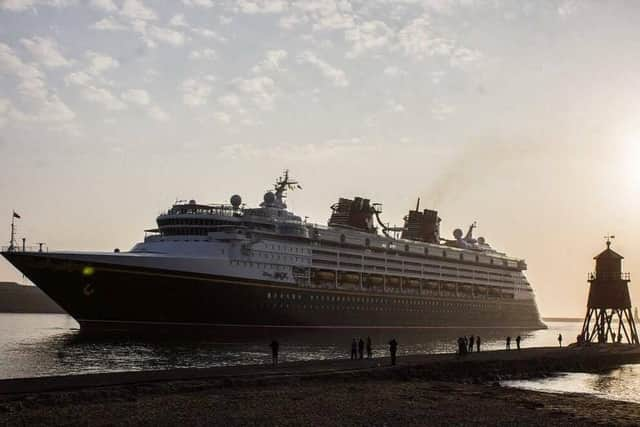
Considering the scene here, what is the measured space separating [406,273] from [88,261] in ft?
150

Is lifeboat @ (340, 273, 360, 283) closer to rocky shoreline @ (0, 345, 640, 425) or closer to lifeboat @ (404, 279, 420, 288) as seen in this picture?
lifeboat @ (404, 279, 420, 288)

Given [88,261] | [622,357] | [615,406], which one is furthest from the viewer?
[88,261]

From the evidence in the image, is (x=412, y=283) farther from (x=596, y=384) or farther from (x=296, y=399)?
(x=296, y=399)

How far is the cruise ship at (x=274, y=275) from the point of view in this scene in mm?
60156

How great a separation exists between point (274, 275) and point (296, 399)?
45806mm

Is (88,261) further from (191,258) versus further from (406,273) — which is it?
(406,273)

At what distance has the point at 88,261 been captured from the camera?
5928 cm

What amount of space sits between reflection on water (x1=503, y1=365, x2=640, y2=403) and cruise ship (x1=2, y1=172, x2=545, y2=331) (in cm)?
3274

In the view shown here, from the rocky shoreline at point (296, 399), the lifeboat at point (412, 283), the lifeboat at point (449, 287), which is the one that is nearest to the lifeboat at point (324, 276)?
the lifeboat at point (412, 283)

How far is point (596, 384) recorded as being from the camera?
3938 cm

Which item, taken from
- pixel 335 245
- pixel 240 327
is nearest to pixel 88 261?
pixel 240 327

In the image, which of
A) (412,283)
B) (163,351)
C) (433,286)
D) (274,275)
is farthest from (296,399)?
(433,286)

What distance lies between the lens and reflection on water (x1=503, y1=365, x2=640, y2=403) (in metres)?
35.1

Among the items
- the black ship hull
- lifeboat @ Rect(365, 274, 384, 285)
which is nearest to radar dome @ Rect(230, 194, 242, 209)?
the black ship hull
